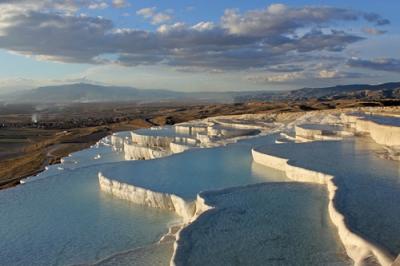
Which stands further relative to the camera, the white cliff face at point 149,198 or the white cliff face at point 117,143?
the white cliff face at point 117,143

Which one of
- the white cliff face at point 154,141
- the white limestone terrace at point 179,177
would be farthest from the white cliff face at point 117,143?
the white limestone terrace at point 179,177

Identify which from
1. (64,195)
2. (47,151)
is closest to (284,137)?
(64,195)

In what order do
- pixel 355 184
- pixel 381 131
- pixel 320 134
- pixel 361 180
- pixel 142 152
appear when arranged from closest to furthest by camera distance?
1. pixel 355 184
2. pixel 361 180
3. pixel 381 131
4. pixel 320 134
5. pixel 142 152

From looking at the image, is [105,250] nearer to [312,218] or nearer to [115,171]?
[312,218]

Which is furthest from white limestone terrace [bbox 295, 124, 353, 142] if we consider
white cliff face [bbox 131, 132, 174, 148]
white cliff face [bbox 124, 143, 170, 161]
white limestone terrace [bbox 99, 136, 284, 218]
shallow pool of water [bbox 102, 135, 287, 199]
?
white cliff face [bbox 131, 132, 174, 148]

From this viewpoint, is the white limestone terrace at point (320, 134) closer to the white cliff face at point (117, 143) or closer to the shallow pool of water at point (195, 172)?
the shallow pool of water at point (195, 172)

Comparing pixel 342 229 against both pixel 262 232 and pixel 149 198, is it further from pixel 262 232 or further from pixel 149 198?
pixel 149 198

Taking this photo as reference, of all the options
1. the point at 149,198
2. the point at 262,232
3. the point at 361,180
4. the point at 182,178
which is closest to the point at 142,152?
the point at 182,178
